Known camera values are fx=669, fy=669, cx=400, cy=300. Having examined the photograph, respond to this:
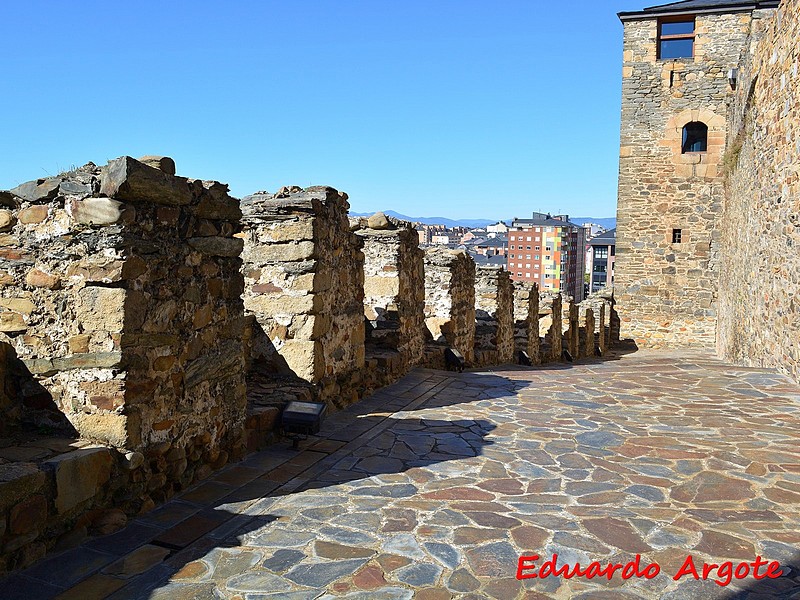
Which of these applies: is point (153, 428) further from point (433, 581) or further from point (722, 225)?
point (722, 225)

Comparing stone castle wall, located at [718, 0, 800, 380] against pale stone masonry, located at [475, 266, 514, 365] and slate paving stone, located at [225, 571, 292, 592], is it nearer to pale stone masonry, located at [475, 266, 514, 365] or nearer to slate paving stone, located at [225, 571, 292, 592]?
pale stone masonry, located at [475, 266, 514, 365]

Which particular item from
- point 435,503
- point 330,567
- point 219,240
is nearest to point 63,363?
point 219,240

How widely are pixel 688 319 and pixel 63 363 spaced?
19.1 m

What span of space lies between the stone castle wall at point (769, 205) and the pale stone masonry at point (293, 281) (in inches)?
230

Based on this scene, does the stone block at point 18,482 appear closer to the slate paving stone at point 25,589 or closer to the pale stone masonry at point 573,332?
the slate paving stone at point 25,589

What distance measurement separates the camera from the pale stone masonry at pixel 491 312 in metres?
12.3

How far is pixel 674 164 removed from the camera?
65.6ft

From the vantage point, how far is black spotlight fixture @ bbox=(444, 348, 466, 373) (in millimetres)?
10078

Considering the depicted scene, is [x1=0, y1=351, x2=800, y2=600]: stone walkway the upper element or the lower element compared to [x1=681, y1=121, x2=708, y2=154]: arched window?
lower

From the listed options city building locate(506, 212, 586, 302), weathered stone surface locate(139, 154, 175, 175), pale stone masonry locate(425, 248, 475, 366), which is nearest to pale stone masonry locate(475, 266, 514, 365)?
pale stone masonry locate(425, 248, 475, 366)

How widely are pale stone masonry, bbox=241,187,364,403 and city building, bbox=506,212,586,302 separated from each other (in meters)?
91.7

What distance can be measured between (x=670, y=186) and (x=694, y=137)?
1.63 metres

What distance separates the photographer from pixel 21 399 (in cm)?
386

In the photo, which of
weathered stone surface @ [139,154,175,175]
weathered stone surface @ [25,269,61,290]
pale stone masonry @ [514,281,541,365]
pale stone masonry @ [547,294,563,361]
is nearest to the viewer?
weathered stone surface @ [25,269,61,290]
